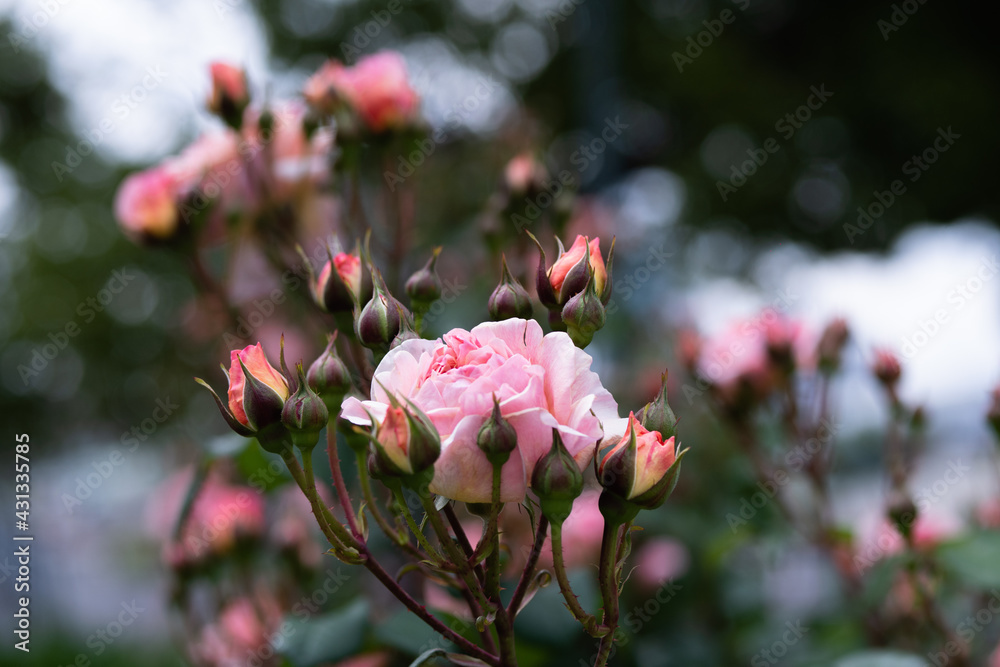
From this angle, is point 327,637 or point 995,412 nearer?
point 327,637

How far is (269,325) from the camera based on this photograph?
1.94m

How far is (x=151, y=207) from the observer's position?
3.40 ft

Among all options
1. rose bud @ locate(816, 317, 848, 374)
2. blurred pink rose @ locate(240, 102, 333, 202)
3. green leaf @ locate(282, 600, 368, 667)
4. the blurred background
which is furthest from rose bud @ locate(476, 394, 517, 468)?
the blurred background

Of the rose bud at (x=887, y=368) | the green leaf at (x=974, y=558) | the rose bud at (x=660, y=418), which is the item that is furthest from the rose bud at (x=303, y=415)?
the rose bud at (x=887, y=368)

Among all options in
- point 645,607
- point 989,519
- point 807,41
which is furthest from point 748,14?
point 645,607

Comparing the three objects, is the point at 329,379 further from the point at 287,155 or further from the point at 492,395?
the point at 287,155

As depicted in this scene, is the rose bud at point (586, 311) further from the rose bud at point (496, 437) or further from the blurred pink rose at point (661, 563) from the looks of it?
the blurred pink rose at point (661, 563)

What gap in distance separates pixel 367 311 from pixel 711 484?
7.09 ft

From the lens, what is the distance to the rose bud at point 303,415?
1.67 feet

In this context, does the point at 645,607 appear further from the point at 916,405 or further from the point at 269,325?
the point at 269,325
